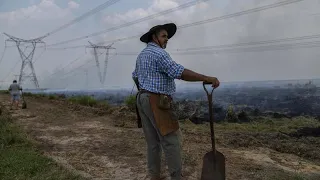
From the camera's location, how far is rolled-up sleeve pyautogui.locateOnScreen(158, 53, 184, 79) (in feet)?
11.9

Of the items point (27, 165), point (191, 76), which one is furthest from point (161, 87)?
point (27, 165)

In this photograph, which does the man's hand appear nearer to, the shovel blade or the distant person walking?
the shovel blade

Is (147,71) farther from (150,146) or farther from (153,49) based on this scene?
(150,146)

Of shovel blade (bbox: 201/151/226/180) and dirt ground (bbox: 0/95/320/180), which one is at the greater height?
shovel blade (bbox: 201/151/226/180)

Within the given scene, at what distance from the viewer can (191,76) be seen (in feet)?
11.9

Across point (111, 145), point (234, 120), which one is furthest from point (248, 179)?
point (234, 120)

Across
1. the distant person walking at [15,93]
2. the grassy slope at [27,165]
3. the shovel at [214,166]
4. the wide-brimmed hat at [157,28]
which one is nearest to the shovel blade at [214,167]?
the shovel at [214,166]

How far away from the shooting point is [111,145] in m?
6.95

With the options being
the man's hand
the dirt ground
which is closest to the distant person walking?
the dirt ground

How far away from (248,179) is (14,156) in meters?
3.93

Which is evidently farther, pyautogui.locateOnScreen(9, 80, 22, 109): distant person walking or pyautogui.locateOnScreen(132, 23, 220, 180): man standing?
pyautogui.locateOnScreen(9, 80, 22, 109): distant person walking

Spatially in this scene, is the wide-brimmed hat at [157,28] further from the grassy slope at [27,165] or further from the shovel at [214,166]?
the grassy slope at [27,165]

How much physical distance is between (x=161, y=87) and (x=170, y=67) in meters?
0.27

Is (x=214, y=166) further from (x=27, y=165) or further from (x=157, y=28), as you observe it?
(x=27, y=165)
